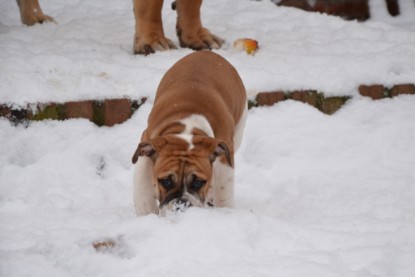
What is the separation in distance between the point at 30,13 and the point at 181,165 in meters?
2.68

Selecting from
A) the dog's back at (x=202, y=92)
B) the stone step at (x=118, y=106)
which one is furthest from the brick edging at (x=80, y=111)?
the dog's back at (x=202, y=92)

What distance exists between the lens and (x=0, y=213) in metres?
2.71

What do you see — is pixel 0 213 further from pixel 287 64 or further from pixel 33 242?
pixel 287 64

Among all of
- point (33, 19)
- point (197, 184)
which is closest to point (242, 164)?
point (197, 184)

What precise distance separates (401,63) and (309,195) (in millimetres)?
1447

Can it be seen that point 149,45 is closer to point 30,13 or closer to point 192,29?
point 192,29

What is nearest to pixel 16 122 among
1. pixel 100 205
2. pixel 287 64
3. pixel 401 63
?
pixel 100 205

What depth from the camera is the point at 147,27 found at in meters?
4.14

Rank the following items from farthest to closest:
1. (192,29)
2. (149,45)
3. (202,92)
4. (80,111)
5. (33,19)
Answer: (33,19), (192,29), (149,45), (80,111), (202,92)

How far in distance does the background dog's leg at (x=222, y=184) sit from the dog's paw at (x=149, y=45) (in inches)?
57.8

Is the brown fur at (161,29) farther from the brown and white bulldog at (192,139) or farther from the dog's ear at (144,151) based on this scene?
the dog's ear at (144,151)

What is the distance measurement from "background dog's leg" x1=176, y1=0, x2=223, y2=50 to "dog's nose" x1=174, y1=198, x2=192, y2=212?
1.96 metres

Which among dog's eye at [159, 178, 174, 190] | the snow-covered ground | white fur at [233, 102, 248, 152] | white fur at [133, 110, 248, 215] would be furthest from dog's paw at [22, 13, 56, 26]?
dog's eye at [159, 178, 174, 190]

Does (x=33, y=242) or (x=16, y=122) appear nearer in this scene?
(x=33, y=242)
